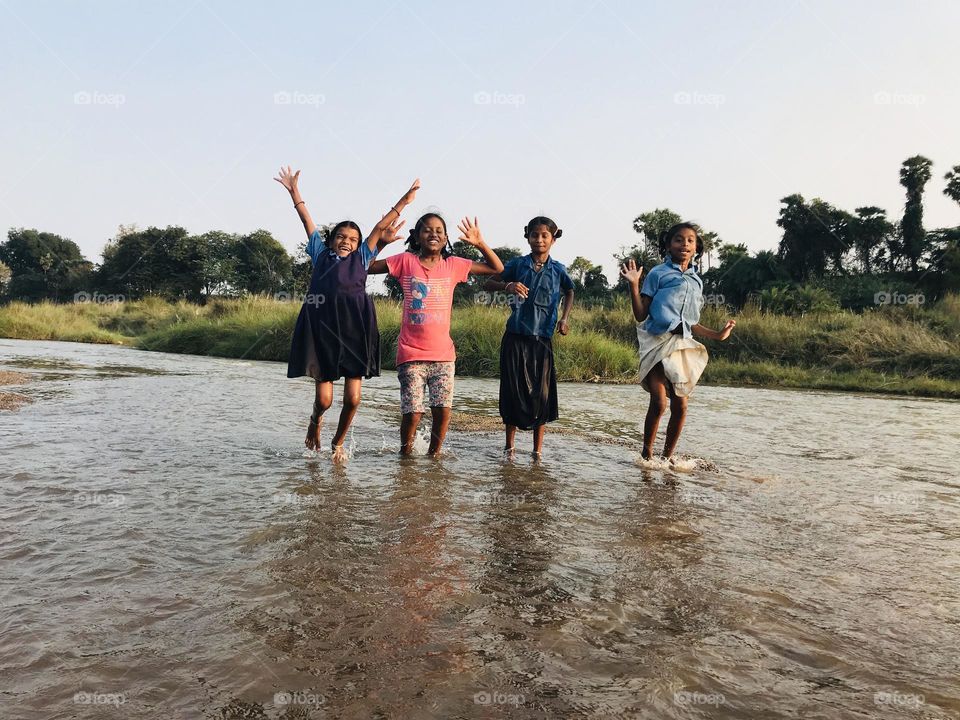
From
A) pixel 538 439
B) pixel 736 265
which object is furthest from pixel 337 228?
pixel 736 265

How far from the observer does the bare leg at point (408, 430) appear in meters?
5.41

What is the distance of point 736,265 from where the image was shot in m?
42.5

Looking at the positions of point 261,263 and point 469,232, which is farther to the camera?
point 261,263

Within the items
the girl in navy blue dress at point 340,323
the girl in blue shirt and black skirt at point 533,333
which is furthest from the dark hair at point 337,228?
the girl in blue shirt and black skirt at point 533,333

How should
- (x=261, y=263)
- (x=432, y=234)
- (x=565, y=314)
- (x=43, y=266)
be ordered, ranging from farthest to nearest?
(x=43, y=266) < (x=261, y=263) < (x=565, y=314) < (x=432, y=234)

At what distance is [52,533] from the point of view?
122 inches

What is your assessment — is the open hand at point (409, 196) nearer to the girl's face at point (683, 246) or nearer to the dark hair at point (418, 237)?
the dark hair at point (418, 237)

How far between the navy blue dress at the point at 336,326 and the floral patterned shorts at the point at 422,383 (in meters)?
0.28

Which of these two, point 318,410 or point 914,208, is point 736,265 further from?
point 318,410

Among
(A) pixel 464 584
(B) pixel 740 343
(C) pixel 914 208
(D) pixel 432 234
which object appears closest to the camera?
(A) pixel 464 584

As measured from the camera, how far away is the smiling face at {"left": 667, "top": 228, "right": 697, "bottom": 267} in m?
5.50

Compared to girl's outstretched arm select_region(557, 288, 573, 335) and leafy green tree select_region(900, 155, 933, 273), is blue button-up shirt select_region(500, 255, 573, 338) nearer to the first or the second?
girl's outstretched arm select_region(557, 288, 573, 335)

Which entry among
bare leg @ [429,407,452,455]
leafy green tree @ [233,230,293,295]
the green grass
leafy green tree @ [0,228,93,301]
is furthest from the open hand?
leafy green tree @ [0,228,93,301]

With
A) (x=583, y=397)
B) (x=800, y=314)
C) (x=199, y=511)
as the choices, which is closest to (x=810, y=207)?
(x=800, y=314)
